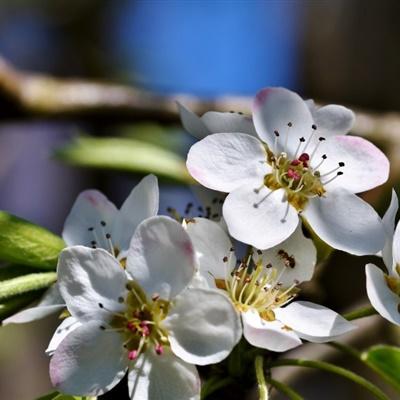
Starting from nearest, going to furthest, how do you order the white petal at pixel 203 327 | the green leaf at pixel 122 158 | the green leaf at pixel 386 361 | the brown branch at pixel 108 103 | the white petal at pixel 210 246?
the white petal at pixel 203 327 → the white petal at pixel 210 246 → the green leaf at pixel 386 361 → the green leaf at pixel 122 158 → the brown branch at pixel 108 103

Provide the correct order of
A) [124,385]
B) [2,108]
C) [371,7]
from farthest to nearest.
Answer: [371,7], [2,108], [124,385]

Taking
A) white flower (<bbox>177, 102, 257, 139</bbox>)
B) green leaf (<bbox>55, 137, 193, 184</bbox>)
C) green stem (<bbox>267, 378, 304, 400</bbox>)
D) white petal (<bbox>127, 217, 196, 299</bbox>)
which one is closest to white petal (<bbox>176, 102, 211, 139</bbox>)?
white flower (<bbox>177, 102, 257, 139</bbox>)

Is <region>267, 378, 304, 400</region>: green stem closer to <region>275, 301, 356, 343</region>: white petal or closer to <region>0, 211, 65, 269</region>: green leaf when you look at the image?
<region>275, 301, 356, 343</region>: white petal

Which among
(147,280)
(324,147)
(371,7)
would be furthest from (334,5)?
(147,280)

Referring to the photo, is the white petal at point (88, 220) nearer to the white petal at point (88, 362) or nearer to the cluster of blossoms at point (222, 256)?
the cluster of blossoms at point (222, 256)

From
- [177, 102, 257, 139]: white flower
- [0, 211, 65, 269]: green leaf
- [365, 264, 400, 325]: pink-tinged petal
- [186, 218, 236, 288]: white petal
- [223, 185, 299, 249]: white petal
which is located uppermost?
[177, 102, 257, 139]: white flower

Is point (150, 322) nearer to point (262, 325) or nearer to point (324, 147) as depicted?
point (262, 325)

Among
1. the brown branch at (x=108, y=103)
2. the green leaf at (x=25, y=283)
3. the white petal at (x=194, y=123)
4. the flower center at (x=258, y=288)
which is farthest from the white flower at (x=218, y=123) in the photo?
Result: the brown branch at (x=108, y=103)
